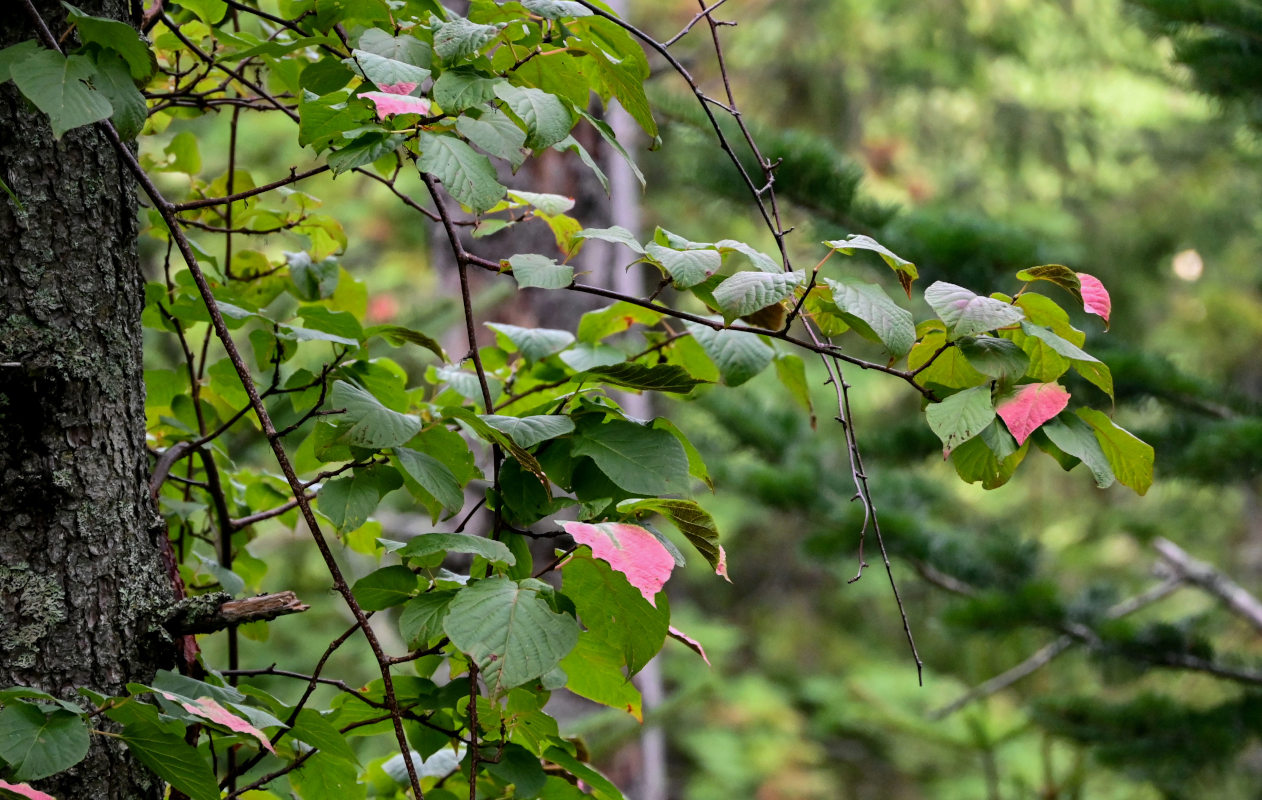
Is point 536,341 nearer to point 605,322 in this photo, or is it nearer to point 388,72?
point 605,322

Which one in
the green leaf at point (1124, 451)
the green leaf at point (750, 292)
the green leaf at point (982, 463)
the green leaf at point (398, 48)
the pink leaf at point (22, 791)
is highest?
the green leaf at point (398, 48)

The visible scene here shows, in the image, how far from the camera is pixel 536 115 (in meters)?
0.78

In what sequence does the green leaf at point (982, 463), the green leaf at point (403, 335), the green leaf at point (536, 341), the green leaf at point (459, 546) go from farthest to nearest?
the green leaf at point (536, 341), the green leaf at point (403, 335), the green leaf at point (982, 463), the green leaf at point (459, 546)

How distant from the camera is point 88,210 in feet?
3.01

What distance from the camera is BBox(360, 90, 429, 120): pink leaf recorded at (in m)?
0.73

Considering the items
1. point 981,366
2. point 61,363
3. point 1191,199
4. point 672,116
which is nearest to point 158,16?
point 61,363

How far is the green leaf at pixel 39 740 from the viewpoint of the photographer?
68 centimetres

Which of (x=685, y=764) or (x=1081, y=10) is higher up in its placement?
(x=1081, y=10)

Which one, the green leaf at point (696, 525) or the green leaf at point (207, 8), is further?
the green leaf at point (207, 8)

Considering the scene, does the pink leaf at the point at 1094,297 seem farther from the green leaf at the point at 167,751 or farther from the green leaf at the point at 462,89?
the green leaf at the point at 167,751

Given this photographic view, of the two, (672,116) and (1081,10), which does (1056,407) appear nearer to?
(672,116)

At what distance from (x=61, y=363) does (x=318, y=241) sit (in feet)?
1.34

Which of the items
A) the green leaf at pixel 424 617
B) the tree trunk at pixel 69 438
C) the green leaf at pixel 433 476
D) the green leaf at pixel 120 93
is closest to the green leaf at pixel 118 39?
the green leaf at pixel 120 93

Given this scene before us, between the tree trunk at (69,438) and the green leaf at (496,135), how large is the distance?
405 millimetres
